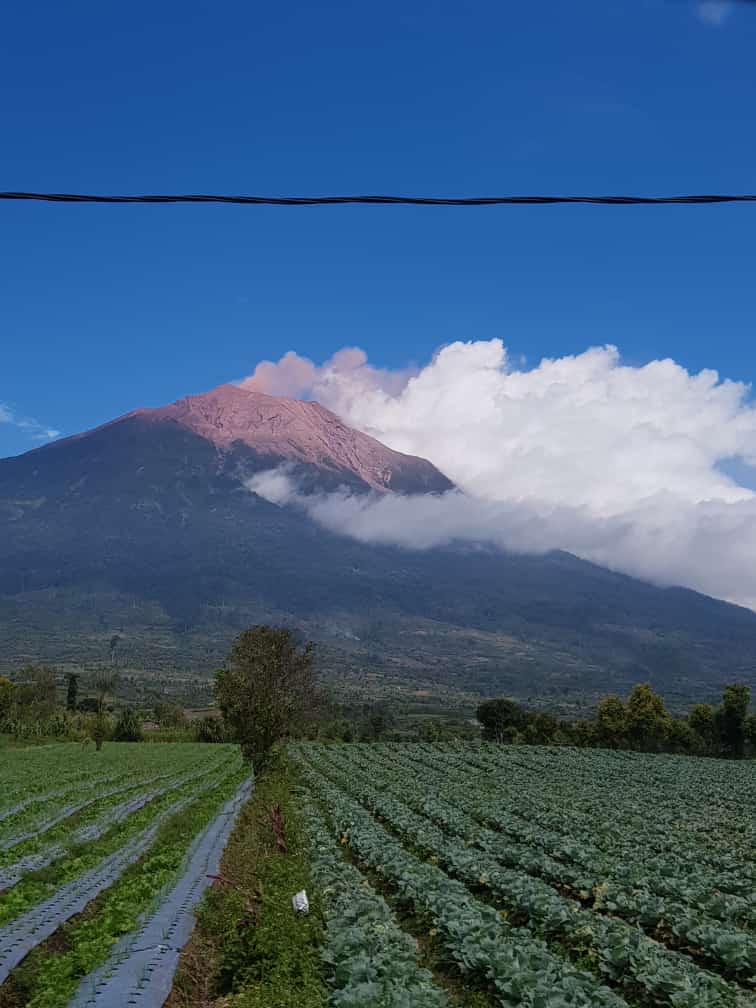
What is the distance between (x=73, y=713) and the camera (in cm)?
11688

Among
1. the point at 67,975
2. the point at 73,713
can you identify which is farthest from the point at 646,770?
the point at 73,713

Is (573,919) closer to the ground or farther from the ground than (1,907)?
farther from the ground

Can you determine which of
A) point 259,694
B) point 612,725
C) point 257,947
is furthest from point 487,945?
point 612,725

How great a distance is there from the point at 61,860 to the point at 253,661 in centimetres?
2227

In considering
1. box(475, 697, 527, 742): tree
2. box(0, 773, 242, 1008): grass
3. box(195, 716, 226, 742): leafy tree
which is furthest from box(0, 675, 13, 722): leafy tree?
box(0, 773, 242, 1008): grass

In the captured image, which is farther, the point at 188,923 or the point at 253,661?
the point at 253,661

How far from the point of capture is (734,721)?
91750 mm

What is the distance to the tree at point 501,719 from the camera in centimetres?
10169

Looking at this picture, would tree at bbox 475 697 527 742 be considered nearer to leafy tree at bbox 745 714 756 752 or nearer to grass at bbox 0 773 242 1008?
leafy tree at bbox 745 714 756 752

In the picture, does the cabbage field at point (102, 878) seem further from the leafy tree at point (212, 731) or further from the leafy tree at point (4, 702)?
the leafy tree at point (212, 731)

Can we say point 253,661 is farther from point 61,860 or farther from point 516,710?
point 516,710

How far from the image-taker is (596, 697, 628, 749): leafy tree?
97188mm

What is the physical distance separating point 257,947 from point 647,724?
93.3 m

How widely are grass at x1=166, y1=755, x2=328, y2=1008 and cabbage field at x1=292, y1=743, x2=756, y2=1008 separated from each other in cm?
48
